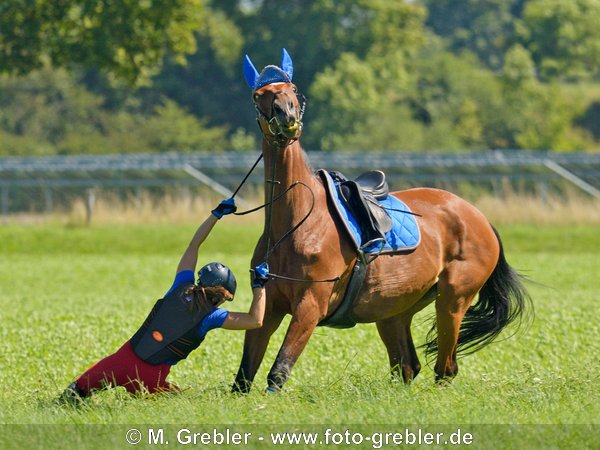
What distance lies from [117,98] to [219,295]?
221 ft

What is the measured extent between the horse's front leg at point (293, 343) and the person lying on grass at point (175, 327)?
261 millimetres

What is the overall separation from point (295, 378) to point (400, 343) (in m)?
1.33

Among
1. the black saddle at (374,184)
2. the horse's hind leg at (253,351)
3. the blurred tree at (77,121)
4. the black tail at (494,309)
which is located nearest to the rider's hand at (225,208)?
the horse's hind leg at (253,351)

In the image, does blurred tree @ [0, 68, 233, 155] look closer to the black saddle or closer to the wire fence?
the wire fence

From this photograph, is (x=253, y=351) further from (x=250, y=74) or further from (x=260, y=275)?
(x=250, y=74)

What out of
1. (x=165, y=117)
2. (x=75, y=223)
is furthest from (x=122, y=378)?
(x=165, y=117)

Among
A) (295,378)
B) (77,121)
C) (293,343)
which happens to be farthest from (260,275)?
(77,121)

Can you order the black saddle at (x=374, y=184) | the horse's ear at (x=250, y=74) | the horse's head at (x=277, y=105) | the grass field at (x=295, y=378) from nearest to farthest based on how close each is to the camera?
the grass field at (x=295, y=378)
the horse's head at (x=277, y=105)
the horse's ear at (x=250, y=74)
the black saddle at (x=374, y=184)

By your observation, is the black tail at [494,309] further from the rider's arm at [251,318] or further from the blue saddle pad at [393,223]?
the rider's arm at [251,318]

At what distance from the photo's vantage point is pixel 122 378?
8.78m

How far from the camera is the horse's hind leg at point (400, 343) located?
34.6ft

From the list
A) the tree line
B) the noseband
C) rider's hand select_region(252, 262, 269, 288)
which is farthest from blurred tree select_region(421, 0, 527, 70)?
rider's hand select_region(252, 262, 269, 288)

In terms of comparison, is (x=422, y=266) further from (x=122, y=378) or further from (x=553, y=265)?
(x=553, y=265)

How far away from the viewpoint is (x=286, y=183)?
907 cm
